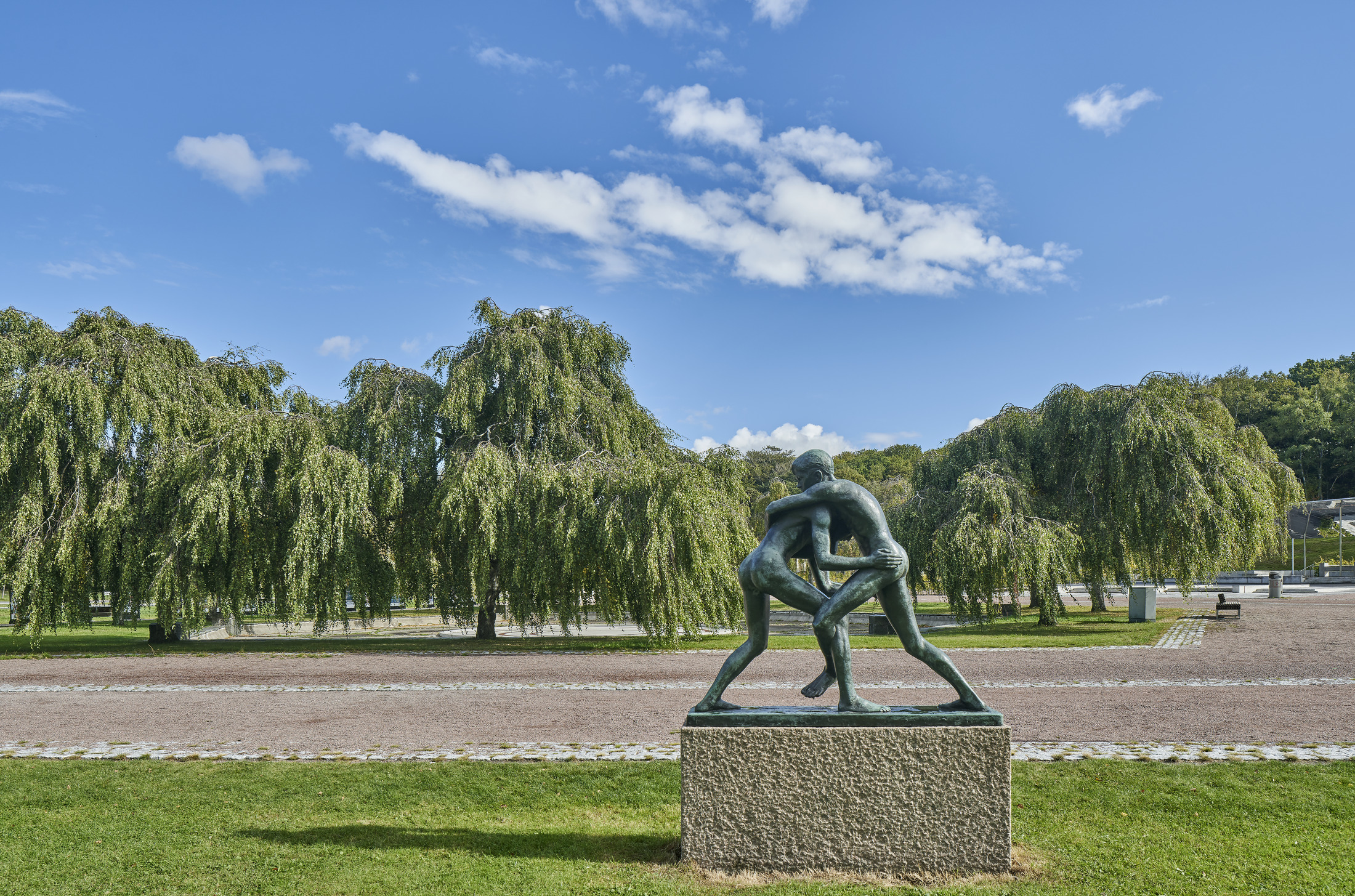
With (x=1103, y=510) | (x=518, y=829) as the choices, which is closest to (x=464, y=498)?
(x=518, y=829)

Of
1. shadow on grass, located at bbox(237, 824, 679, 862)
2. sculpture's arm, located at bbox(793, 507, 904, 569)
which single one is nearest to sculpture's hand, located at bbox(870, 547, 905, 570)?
sculpture's arm, located at bbox(793, 507, 904, 569)

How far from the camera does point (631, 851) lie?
16.8 ft

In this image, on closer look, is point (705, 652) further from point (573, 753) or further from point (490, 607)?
point (573, 753)

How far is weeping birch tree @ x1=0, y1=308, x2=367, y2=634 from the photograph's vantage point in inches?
650

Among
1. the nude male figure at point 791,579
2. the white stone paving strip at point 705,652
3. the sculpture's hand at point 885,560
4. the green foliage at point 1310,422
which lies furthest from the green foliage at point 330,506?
the green foliage at point 1310,422

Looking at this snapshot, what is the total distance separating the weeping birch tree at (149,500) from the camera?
1650 cm

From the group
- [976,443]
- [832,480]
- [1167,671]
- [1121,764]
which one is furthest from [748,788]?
[976,443]

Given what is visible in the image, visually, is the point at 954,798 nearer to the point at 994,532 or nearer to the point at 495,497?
the point at 495,497

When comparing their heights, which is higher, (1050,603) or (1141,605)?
(1050,603)

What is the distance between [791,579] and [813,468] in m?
0.71

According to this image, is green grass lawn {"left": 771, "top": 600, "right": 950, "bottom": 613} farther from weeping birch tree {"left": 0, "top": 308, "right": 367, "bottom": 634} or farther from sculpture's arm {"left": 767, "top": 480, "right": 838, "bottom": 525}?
sculpture's arm {"left": 767, "top": 480, "right": 838, "bottom": 525}

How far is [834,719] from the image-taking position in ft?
15.7

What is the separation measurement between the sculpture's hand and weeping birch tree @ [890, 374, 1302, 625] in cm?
1459

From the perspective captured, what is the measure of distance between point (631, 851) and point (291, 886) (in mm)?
1899
